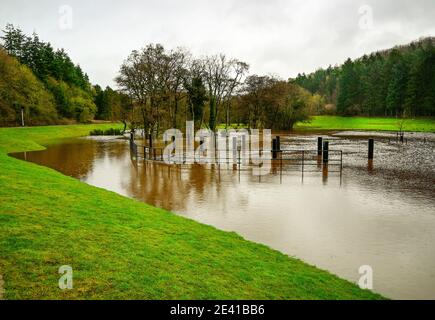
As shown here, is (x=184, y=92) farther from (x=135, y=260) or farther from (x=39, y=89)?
(x=135, y=260)

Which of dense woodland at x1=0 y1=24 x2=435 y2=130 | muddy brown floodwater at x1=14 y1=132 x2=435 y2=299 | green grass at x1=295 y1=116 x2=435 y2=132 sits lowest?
muddy brown floodwater at x1=14 y1=132 x2=435 y2=299

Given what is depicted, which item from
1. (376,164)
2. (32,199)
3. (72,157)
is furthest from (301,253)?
(72,157)

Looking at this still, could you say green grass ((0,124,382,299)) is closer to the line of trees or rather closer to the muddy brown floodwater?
the muddy brown floodwater

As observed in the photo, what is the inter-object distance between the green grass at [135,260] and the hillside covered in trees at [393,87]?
85549 millimetres

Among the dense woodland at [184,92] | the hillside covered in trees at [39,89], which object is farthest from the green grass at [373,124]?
the hillside covered in trees at [39,89]

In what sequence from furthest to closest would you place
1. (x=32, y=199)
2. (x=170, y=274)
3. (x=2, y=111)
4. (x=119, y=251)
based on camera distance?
(x=2, y=111) < (x=32, y=199) < (x=119, y=251) < (x=170, y=274)

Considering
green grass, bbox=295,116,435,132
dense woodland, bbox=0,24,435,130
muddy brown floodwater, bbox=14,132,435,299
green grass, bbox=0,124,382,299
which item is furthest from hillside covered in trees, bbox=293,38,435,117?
green grass, bbox=0,124,382,299

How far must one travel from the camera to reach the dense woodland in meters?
47.5

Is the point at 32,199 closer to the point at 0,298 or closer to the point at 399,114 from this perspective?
the point at 0,298

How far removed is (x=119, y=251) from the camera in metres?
7.66

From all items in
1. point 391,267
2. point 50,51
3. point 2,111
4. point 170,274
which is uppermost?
point 50,51

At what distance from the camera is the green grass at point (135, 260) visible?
19.9 feet

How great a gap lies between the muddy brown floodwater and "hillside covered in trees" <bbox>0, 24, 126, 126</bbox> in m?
42.4
